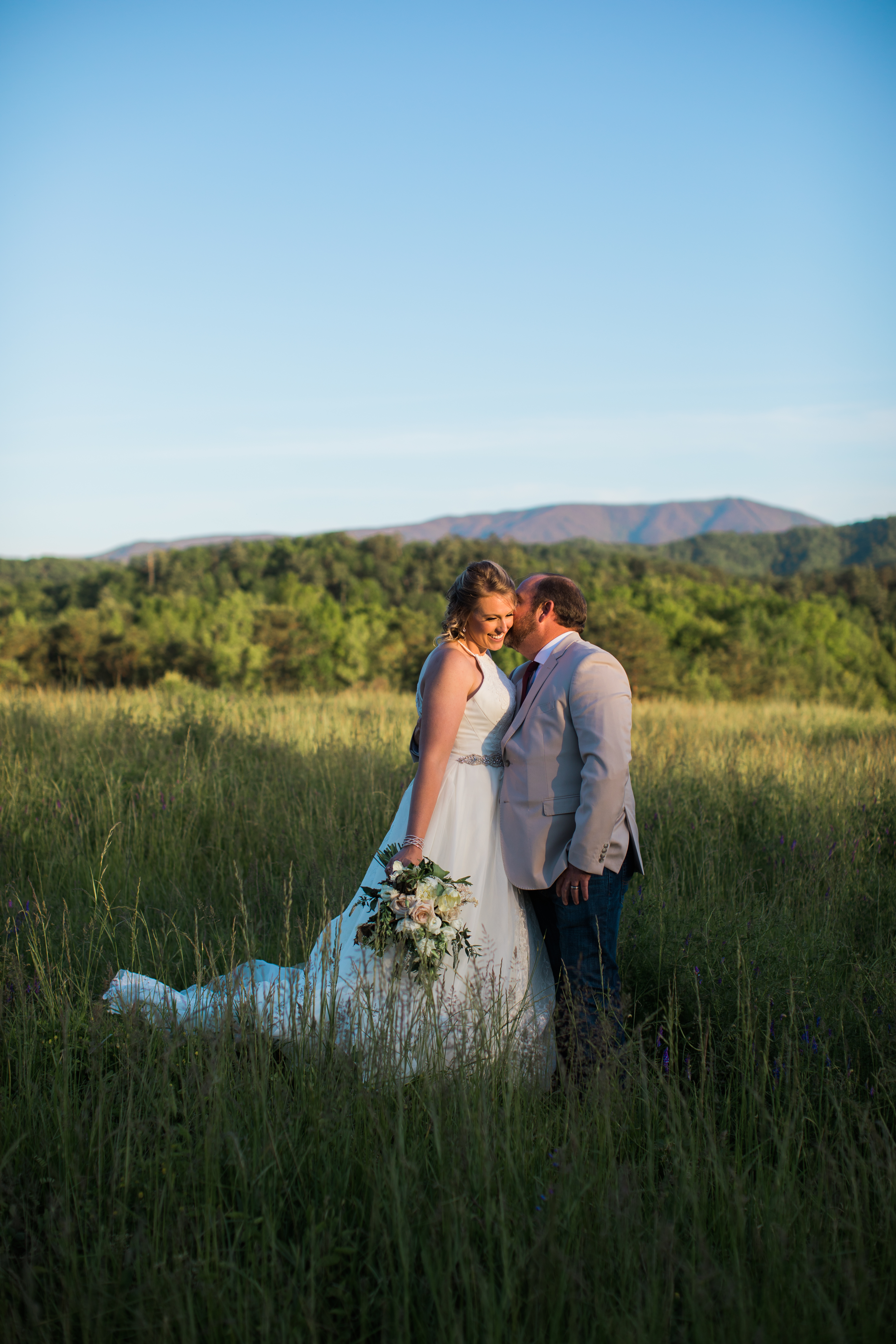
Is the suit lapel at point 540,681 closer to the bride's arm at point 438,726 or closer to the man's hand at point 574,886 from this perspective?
the bride's arm at point 438,726

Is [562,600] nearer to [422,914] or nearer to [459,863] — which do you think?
[459,863]

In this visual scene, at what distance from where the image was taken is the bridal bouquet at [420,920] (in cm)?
294

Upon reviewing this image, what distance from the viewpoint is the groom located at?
9.77ft

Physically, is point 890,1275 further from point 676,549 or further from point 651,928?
point 676,549

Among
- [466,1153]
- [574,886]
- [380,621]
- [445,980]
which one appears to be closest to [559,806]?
[574,886]

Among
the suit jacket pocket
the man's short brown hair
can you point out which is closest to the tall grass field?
the suit jacket pocket

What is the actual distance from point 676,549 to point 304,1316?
497 ft

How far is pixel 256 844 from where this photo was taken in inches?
223

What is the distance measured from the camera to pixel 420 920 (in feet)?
9.67

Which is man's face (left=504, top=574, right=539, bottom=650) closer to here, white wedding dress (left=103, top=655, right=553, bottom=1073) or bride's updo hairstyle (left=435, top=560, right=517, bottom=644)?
bride's updo hairstyle (left=435, top=560, right=517, bottom=644)

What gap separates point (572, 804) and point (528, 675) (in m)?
0.65

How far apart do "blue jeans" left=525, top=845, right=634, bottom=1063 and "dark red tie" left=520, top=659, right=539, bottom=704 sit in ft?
2.52

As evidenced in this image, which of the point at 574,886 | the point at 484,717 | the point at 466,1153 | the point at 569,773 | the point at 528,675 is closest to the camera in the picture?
the point at 466,1153

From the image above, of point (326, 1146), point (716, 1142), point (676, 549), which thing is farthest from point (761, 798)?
point (676, 549)
